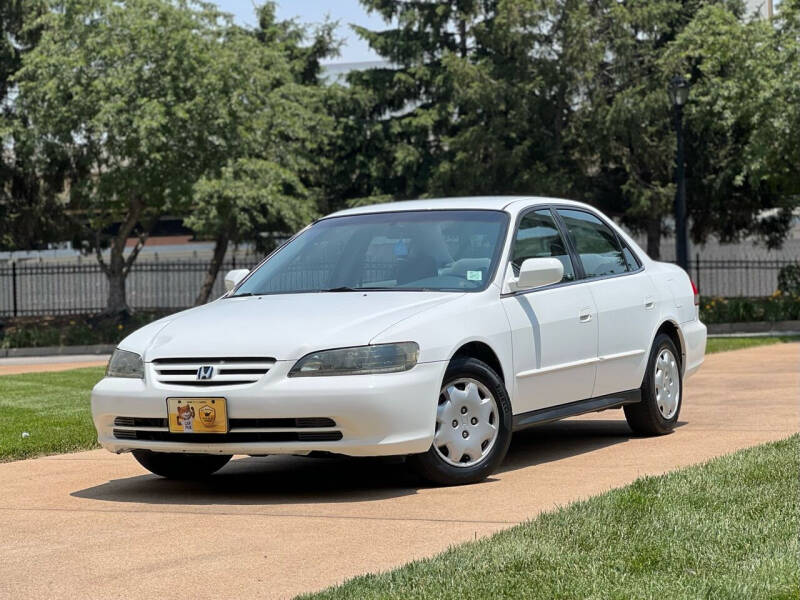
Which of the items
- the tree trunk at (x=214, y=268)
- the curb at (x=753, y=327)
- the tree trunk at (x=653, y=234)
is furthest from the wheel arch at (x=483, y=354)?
the tree trunk at (x=653, y=234)

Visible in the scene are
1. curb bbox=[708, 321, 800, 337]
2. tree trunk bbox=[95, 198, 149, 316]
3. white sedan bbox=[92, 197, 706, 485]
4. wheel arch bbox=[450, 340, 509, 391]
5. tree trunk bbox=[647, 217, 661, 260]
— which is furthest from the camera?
tree trunk bbox=[647, 217, 661, 260]

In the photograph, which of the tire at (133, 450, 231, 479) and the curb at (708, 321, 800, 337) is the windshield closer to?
the tire at (133, 450, 231, 479)

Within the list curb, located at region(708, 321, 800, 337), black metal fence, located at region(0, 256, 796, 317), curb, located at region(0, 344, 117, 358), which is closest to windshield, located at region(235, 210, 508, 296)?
curb, located at region(0, 344, 117, 358)

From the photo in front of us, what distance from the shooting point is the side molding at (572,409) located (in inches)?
321

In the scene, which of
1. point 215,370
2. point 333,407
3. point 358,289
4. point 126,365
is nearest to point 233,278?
point 358,289

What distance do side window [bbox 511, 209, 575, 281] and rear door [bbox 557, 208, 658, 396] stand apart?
0.17 m

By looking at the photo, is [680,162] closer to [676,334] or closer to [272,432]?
[676,334]

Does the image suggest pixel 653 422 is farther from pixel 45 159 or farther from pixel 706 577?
pixel 45 159

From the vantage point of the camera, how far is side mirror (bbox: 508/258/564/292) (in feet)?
26.5

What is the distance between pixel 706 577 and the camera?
15.9ft

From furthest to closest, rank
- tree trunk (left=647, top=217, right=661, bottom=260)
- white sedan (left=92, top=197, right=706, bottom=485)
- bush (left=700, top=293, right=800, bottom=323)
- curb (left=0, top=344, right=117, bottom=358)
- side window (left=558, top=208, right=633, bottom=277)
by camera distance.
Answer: tree trunk (left=647, top=217, right=661, bottom=260)
bush (left=700, top=293, right=800, bottom=323)
curb (left=0, top=344, right=117, bottom=358)
side window (left=558, top=208, right=633, bottom=277)
white sedan (left=92, top=197, right=706, bottom=485)

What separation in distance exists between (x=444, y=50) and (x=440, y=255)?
30141 millimetres

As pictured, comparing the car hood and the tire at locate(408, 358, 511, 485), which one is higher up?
the car hood

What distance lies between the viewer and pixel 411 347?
726 cm
